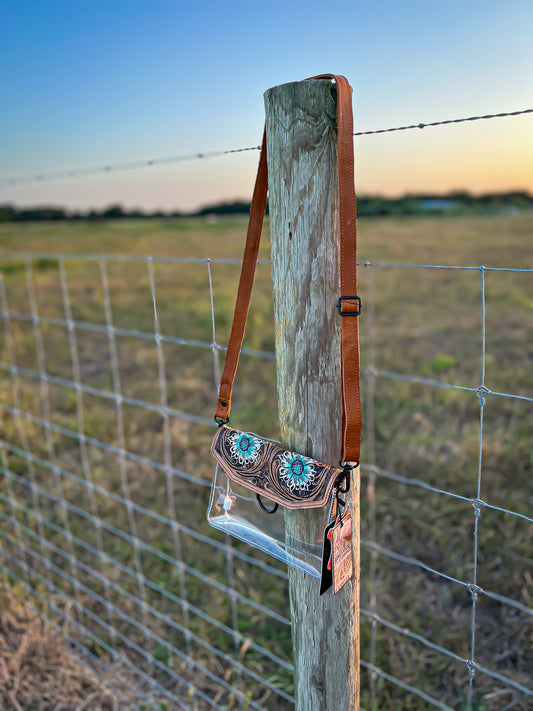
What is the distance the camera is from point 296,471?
1073 millimetres

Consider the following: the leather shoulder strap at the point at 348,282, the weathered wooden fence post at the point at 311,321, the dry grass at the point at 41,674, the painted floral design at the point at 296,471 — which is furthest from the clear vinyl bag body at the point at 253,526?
the dry grass at the point at 41,674

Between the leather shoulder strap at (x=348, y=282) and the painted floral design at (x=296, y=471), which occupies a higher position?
the leather shoulder strap at (x=348, y=282)

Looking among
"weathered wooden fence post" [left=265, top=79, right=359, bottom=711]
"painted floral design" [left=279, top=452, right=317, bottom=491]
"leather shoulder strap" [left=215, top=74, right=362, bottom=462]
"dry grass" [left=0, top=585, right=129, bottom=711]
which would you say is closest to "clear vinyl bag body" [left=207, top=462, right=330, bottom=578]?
"weathered wooden fence post" [left=265, top=79, right=359, bottom=711]

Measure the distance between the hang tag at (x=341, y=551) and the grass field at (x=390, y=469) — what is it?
36 centimetres

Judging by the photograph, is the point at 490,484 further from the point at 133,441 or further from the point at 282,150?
the point at 282,150

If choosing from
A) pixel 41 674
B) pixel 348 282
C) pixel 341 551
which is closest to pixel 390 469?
pixel 41 674

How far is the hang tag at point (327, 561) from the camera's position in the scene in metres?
1.05

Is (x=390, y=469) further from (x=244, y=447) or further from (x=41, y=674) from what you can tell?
(x=244, y=447)

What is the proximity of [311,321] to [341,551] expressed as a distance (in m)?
0.46

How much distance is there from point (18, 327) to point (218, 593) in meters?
5.52

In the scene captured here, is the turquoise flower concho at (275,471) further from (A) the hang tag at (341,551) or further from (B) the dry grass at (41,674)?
(B) the dry grass at (41,674)

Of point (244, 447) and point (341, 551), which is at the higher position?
point (244, 447)

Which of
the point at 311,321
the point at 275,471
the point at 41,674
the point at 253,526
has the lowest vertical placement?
the point at 41,674

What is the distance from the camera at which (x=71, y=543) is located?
2.80m
